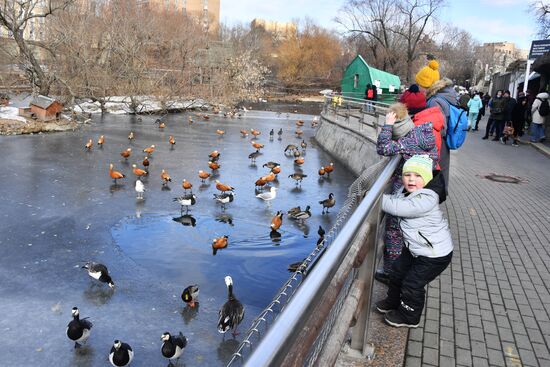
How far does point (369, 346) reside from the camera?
3205 mm

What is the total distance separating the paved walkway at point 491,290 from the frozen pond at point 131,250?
9.15 feet

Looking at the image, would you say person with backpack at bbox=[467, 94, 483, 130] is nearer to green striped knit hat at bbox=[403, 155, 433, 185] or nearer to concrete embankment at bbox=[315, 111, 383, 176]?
concrete embankment at bbox=[315, 111, 383, 176]

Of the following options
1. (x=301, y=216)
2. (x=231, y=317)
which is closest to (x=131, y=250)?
(x=231, y=317)

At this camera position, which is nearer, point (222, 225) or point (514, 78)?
point (222, 225)

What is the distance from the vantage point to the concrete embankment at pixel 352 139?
50.1ft

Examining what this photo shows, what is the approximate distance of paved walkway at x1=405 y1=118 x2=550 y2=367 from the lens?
137 inches

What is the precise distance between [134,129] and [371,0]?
109 ft

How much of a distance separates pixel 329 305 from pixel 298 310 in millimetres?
519

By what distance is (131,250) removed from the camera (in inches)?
340

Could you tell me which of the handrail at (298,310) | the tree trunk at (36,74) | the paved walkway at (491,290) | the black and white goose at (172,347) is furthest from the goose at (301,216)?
the tree trunk at (36,74)

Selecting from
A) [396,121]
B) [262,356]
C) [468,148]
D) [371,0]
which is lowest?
[468,148]

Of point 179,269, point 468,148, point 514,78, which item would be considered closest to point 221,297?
point 179,269

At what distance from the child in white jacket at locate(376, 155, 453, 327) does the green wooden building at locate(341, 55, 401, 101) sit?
28.0 meters

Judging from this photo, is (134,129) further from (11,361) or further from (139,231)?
(11,361)
